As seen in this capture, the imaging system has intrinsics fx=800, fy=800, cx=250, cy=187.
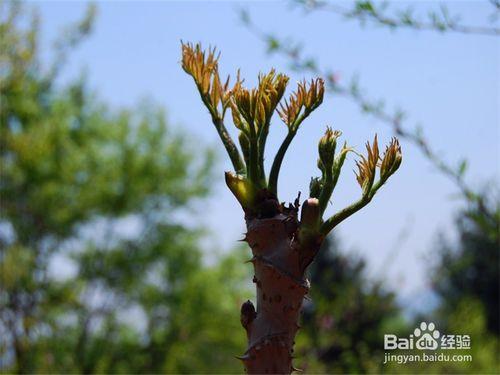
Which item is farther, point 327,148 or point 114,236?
point 114,236

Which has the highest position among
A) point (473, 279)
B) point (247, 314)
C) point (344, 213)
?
point (473, 279)

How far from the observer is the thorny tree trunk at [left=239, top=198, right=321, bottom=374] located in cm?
86

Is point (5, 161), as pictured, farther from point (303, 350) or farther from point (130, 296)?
point (303, 350)

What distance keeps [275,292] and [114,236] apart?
49.9 ft

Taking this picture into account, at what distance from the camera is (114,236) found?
51.9 feet

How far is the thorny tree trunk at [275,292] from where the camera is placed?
2.81ft

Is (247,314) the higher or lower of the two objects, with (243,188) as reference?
lower

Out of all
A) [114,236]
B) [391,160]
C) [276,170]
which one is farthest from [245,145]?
[114,236]

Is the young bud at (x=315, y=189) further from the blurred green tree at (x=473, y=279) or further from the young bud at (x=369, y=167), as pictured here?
the blurred green tree at (x=473, y=279)

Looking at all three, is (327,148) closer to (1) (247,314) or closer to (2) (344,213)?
(2) (344,213)

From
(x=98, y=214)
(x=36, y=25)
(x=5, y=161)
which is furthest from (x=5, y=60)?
(x=98, y=214)

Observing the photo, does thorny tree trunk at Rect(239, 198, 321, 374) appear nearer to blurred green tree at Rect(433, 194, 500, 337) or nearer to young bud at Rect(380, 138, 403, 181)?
A: young bud at Rect(380, 138, 403, 181)

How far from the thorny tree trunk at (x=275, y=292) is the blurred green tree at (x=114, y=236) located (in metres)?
12.6

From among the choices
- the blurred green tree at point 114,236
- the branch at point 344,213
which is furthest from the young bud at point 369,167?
the blurred green tree at point 114,236
